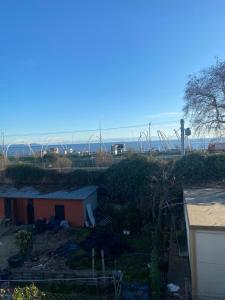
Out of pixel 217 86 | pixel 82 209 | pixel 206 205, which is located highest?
pixel 217 86

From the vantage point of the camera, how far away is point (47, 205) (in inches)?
822

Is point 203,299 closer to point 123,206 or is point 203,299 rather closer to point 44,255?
point 44,255

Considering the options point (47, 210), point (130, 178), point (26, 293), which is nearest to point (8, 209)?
point (47, 210)

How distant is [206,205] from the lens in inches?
480

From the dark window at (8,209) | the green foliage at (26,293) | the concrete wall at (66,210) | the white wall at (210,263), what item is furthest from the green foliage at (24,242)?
the white wall at (210,263)

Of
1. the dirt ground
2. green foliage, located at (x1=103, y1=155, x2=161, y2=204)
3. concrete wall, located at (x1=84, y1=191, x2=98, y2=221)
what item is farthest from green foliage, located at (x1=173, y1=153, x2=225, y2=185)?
the dirt ground

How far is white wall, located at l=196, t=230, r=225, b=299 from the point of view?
931 centimetres

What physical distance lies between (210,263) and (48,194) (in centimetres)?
1376

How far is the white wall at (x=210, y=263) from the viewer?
931 cm

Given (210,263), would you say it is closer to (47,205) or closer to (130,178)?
(130,178)

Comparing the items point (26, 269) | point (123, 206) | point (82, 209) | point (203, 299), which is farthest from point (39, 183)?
point (203, 299)

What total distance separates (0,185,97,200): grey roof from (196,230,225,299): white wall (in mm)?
11081

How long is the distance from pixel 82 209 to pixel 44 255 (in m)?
4.82

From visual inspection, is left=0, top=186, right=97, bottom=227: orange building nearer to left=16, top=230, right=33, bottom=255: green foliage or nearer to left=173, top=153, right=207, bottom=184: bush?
left=16, top=230, right=33, bottom=255: green foliage
